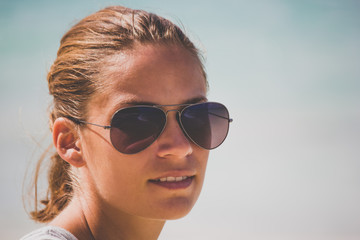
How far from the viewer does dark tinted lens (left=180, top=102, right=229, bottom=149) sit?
8.78ft

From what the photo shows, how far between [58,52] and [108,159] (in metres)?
0.98

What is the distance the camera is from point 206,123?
2.85 meters

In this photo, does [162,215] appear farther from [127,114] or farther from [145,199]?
[127,114]

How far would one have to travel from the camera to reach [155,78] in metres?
2.56

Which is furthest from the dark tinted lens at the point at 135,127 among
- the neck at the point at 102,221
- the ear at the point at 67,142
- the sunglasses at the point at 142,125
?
the neck at the point at 102,221

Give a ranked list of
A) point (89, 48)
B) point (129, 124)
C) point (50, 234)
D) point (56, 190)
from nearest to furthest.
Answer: point (50, 234) < point (129, 124) < point (89, 48) < point (56, 190)

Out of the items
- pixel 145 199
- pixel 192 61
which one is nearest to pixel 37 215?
pixel 145 199

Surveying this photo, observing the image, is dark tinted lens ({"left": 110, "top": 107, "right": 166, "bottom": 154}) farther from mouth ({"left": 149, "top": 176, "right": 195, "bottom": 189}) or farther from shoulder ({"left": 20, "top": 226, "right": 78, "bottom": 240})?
shoulder ({"left": 20, "top": 226, "right": 78, "bottom": 240})

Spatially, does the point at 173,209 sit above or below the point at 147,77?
below

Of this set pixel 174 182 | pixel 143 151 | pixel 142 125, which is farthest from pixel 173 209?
pixel 142 125

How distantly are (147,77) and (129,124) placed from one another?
30 cm

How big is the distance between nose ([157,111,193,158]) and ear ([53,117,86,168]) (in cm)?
55

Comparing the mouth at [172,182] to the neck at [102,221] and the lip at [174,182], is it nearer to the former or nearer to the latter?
the lip at [174,182]

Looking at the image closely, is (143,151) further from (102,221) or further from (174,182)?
(102,221)
